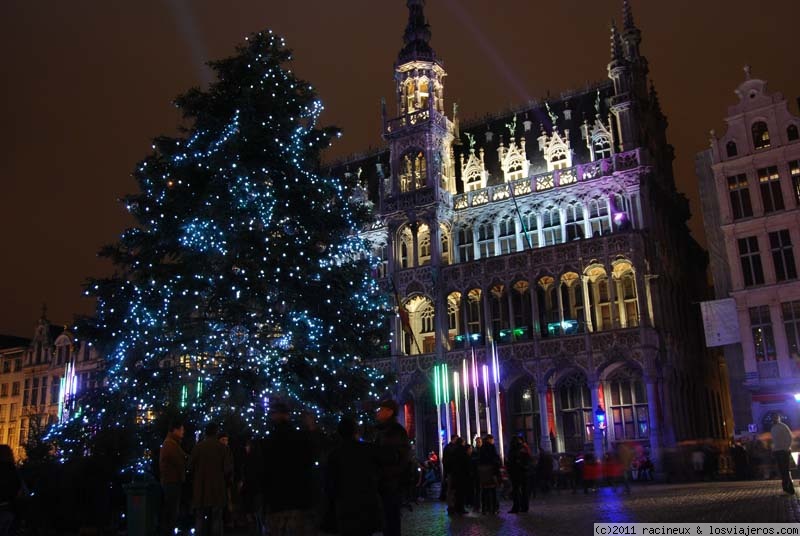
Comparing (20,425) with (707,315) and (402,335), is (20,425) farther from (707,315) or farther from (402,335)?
(707,315)

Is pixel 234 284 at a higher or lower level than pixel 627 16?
lower

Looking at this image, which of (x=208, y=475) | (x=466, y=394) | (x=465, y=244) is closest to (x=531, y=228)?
(x=465, y=244)

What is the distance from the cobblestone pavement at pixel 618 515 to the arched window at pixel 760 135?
22562 millimetres

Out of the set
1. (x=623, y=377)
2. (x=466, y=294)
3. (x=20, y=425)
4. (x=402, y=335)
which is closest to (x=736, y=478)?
(x=623, y=377)

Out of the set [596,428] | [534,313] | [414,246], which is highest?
[414,246]

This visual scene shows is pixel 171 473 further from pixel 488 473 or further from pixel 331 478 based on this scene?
pixel 488 473

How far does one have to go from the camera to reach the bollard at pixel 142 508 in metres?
13.1

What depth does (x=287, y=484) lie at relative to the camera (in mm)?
7988

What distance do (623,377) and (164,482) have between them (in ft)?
95.1

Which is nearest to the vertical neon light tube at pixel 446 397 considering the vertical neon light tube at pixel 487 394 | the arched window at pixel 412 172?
the vertical neon light tube at pixel 487 394

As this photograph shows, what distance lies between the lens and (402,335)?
4350 cm

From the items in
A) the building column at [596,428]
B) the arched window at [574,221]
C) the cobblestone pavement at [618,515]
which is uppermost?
the arched window at [574,221]

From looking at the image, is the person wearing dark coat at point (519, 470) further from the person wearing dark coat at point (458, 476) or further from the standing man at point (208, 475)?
the standing man at point (208, 475)

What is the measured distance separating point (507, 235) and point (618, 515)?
28.1 metres
